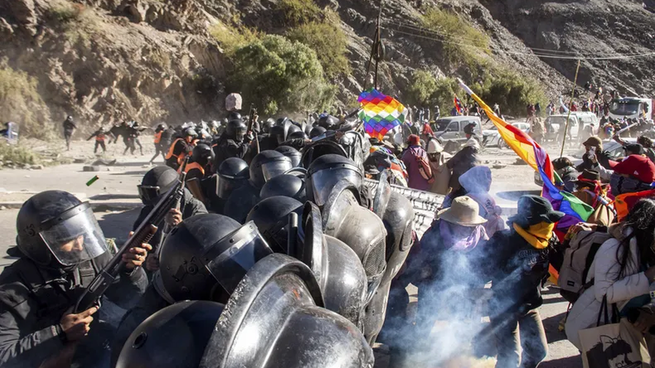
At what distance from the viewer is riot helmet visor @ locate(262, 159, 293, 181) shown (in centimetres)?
565

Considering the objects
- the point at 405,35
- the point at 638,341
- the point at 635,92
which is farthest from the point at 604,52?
the point at 638,341

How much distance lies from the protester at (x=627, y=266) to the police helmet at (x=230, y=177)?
4086mm

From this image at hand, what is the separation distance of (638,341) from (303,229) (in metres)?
2.05

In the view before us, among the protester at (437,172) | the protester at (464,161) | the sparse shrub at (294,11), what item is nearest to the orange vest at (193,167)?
the protester at (437,172)

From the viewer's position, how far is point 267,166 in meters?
5.74

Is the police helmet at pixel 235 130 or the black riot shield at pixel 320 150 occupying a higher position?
the black riot shield at pixel 320 150

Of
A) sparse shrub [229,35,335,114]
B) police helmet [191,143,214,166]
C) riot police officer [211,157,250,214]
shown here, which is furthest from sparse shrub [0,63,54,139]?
riot police officer [211,157,250,214]

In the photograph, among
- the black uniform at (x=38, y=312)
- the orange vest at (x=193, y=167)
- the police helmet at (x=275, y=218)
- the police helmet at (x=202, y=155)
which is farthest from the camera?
the police helmet at (x=202, y=155)

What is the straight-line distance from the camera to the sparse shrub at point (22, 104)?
914 inches

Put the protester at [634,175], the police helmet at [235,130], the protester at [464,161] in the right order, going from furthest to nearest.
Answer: the police helmet at [235,130] → the protester at [464,161] → the protester at [634,175]

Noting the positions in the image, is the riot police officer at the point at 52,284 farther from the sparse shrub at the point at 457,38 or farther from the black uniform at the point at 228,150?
the sparse shrub at the point at 457,38

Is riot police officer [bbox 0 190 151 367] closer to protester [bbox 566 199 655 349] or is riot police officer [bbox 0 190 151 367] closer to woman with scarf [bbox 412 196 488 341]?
woman with scarf [bbox 412 196 488 341]

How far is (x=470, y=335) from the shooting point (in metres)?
4.00

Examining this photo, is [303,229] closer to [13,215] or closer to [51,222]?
[51,222]
